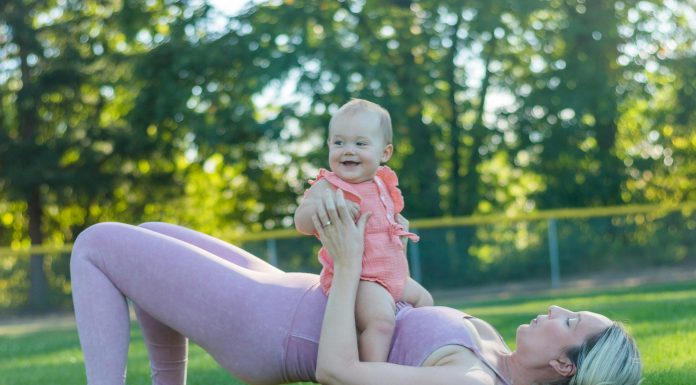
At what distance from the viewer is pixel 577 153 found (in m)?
22.3

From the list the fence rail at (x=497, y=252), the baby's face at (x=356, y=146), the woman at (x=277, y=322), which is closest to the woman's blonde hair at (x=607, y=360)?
the woman at (x=277, y=322)

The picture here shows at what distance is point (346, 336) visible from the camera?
3408 mm

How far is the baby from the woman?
8cm

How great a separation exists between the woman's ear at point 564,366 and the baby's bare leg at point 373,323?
0.54 meters

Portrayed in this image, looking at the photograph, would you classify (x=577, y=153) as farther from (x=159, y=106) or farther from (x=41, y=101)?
(x=41, y=101)

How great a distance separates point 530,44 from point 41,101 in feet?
34.8

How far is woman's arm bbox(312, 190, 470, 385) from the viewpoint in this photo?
11.0ft

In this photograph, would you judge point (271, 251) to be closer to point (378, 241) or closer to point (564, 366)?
point (378, 241)

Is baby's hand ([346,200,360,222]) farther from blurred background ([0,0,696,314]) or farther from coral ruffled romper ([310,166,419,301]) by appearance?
blurred background ([0,0,696,314])

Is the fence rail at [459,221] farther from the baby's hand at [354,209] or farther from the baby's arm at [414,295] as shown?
the baby's hand at [354,209]

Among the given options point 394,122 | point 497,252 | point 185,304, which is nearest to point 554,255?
point 497,252

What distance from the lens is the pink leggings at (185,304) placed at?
11.6 ft

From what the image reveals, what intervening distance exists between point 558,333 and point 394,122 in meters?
16.7

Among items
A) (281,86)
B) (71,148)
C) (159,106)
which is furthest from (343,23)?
(71,148)
